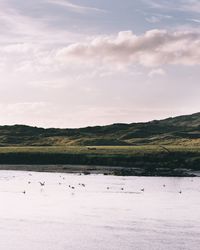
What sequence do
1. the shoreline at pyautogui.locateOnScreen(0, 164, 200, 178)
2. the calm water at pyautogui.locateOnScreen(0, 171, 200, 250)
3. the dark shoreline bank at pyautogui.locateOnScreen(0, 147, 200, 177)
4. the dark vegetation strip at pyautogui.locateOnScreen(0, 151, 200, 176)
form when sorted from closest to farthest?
the calm water at pyautogui.locateOnScreen(0, 171, 200, 250), the shoreline at pyautogui.locateOnScreen(0, 164, 200, 178), the dark shoreline bank at pyautogui.locateOnScreen(0, 147, 200, 177), the dark vegetation strip at pyautogui.locateOnScreen(0, 151, 200, 176)

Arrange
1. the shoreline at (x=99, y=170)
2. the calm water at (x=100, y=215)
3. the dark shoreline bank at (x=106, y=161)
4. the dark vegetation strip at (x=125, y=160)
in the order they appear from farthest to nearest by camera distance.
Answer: the dark vegetation strip at (x=125, y=160) → the dark shoreline bank at (x=106, y=161) → the shoreline at (x=99, y=170) → the calm water at (x=100, y=215)

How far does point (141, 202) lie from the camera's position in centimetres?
8388

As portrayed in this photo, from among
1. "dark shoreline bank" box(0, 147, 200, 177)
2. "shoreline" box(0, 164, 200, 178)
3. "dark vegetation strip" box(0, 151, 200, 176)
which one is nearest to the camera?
"shoreline" box(0, 164, 200, 178)

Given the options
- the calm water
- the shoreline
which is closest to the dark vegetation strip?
the shoreline

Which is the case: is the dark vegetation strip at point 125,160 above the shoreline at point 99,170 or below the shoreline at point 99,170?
above

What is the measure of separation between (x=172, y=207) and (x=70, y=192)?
22.9 meters

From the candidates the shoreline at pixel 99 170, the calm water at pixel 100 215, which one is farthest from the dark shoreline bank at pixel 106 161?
the calm water at pixel 100 215

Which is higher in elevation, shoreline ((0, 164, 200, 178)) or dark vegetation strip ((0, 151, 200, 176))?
dark vegetation strip ((0, 151, 200, 176))

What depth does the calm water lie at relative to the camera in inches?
2228

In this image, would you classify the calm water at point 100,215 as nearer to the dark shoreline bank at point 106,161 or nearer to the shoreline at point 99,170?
the shoreline at point 99,170

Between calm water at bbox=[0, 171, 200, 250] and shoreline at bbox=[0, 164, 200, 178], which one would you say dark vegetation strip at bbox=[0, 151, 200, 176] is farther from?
calm water at bbox=[0, 171, 200, 250]

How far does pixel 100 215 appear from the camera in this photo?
71.6 meters

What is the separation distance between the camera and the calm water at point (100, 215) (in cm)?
5659

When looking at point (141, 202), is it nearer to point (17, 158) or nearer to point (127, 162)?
point (127, 162)
